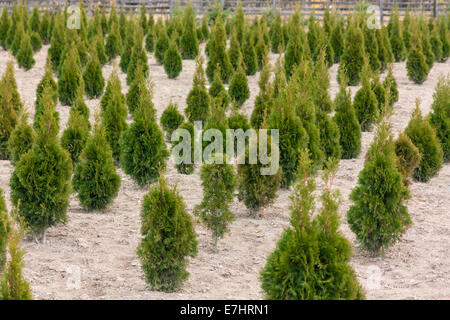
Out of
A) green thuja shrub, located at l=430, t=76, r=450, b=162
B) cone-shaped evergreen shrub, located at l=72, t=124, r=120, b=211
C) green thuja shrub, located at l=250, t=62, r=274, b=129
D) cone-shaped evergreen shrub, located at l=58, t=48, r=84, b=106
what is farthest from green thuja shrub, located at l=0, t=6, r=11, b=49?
green thuja shrub, located at l=430, t=76, r=450, b=162

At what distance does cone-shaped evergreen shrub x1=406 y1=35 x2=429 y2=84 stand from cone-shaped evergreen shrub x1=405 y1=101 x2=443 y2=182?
6.35m

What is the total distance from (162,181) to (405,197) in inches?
115

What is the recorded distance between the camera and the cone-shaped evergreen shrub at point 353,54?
610 inches

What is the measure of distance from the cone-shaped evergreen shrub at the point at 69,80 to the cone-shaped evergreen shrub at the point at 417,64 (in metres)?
7.68

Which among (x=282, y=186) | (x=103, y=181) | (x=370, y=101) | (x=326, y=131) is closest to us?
(x=103, y=181)

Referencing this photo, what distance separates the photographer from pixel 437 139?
1016 cm

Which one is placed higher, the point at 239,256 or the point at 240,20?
the point at 240,20

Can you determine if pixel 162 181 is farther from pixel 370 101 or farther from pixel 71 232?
pixel 370 101

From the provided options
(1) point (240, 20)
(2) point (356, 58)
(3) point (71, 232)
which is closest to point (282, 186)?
(3) point (71, 232)

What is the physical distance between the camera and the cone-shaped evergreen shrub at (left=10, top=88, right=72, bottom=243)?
7332 millimetres

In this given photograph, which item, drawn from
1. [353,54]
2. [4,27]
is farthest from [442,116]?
[4,27]

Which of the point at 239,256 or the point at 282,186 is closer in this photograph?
the point at 239,256

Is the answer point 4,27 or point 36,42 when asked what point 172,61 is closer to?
point 36,42

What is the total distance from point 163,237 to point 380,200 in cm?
249
